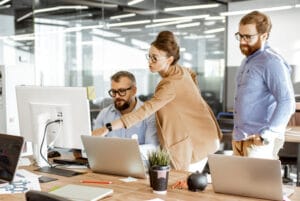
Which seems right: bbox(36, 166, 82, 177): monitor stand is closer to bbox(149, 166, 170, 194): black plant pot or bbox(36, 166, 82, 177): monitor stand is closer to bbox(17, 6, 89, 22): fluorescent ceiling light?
bbox(149, 166, 170, 194): black plant pot

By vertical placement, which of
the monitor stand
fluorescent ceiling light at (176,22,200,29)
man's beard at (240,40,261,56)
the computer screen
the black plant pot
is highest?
fluorescent ceiling light at (176,22,200,29)

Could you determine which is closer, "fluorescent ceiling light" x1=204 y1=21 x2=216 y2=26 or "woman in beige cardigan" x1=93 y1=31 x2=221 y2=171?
"woman in beige cardigan" x1=93 y1=31 x2=221 y2=171

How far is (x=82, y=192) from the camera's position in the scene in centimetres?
182

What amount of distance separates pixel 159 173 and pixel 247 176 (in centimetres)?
39

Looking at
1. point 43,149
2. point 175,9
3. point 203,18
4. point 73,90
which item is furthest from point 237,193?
point 203,18

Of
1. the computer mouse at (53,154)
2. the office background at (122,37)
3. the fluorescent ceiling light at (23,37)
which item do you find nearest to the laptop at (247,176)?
the computer mouse at (53,154)

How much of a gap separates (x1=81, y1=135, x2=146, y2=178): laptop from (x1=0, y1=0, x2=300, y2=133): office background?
7.13ft

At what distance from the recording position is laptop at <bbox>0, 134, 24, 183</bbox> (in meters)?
1.93

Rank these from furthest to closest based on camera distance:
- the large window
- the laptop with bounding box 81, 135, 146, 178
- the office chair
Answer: the large window < the laptop with bounding box 81, 135, 146, 178 < the office chair

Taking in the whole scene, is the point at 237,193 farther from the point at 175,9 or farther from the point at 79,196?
the point at 175,9

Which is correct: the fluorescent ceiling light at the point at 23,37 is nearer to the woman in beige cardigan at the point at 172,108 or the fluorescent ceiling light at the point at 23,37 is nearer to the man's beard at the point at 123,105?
the man's beard at the point at 123,105

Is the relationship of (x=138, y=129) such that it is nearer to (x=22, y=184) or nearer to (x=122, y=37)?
(x=22, y=184)

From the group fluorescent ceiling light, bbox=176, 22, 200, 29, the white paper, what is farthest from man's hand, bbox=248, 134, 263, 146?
fluorescent ceiling light, bbox=176, 22, 200, 29

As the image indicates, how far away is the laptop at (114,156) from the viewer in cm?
203
